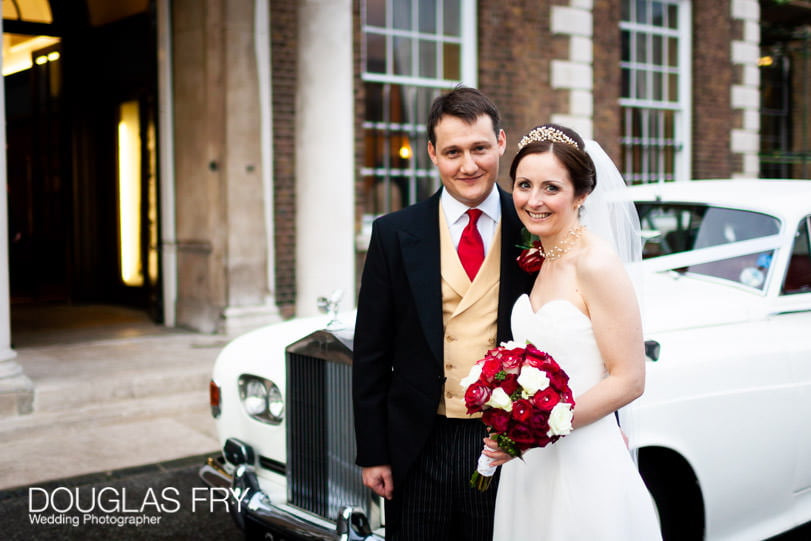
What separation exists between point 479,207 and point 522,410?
29.7 inches

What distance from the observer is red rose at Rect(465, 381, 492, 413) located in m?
2.22

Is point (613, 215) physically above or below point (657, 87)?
below

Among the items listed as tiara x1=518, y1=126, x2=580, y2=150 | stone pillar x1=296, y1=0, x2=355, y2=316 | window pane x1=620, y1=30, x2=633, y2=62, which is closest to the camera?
tiara x1=518, y1=126, x2=580, y2=150

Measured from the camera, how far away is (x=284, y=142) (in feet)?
29.2

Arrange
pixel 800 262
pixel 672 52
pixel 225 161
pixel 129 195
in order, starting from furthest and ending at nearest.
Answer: pixel 672 52, pixel 129 195, pixel 225 161, pixel 800 262

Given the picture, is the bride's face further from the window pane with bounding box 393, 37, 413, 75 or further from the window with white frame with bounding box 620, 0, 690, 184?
the window with white frame with bounding box 620, 0, 690, 184

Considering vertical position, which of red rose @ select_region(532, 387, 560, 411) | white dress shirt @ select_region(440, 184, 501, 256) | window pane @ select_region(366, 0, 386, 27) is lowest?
red rose @ select_region(532, 387, 560, 411)

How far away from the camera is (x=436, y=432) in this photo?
263 centimetres

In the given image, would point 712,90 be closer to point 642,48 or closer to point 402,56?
point 642,48

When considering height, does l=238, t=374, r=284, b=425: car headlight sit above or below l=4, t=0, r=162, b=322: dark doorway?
below

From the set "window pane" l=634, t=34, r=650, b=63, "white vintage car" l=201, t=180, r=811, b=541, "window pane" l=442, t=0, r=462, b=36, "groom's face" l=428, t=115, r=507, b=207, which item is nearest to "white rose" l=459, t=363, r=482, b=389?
"groom's face" l=428, t=115, r=507, b=207

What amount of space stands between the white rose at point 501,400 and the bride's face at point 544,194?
19.9 inches

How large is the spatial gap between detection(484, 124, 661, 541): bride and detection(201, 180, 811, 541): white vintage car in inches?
32.0

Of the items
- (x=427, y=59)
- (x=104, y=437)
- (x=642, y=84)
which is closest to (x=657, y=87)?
(x=642, y=84)
